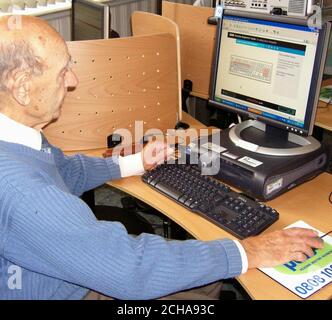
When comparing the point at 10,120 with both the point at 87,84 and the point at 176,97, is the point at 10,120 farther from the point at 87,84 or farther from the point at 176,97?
the point at 176,97

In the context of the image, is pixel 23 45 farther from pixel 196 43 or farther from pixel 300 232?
pixel 196 43

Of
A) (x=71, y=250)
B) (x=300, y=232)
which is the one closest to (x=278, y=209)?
(x=300, y=232)

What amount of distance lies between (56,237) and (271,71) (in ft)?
2.75

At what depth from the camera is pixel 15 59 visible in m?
0.95

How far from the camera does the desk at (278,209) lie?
98 centimetres

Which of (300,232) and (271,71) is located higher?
(271,71)

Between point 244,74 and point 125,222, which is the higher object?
point 244,74

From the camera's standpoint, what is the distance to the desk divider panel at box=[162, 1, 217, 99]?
2.08m

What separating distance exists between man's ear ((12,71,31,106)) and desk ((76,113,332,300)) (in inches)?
20.6

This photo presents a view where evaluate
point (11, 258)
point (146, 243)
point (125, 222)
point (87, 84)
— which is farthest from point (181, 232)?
point (11, 258)

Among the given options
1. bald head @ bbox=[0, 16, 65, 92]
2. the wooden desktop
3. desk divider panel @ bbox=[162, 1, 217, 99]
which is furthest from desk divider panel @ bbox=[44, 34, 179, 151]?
bald head @ bbox=[0, 16, 65, 92]

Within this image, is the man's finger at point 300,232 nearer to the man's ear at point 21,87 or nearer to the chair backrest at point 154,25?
the man's ear at point 21,87

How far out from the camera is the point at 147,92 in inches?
66.8
